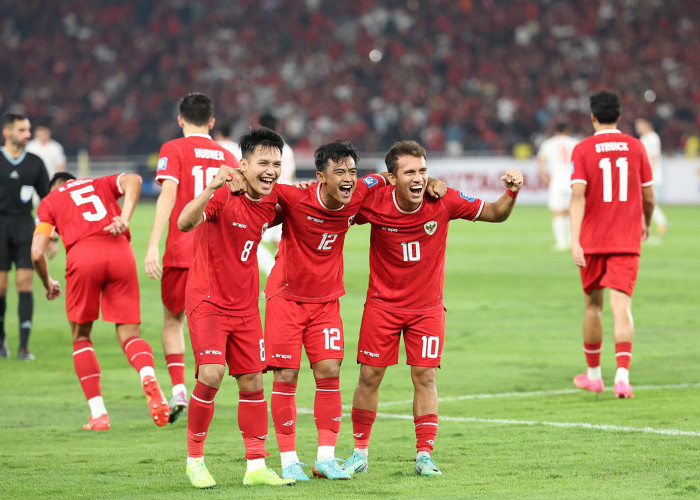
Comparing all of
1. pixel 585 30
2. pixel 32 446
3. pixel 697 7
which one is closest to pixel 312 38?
pixel 585 30

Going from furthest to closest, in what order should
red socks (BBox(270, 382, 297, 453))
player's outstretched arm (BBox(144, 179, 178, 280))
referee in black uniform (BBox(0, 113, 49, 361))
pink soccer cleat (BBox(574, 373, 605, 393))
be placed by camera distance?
referee in black uniform (BBox(0, 113, 49, 361)) < pink soccer cleat (BBox(574, 373, 605, 393)) < player's outstretched arm (BBox(144, 179, 178, 280)) < red socks (BBox(270, 382, 297, 453))

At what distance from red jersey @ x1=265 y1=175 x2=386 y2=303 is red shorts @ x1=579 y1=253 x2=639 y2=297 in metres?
3.23

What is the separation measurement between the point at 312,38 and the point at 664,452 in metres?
35.4

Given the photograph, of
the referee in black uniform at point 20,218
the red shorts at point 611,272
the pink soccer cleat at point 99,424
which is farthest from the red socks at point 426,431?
the referee in black uniform at point 20,218

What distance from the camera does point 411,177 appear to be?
20.0 feet

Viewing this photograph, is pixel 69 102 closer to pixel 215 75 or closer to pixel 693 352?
pixel 215 75

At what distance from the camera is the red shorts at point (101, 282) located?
25.9 feet

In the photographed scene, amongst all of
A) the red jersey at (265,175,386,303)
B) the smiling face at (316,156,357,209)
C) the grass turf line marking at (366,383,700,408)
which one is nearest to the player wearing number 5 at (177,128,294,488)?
the red jersey at (265,175,386,303)

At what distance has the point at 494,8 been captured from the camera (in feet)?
127

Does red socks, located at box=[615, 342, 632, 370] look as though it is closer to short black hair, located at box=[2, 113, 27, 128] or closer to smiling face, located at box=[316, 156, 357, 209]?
smiling face, located at box=[316, 156, 357, 209]

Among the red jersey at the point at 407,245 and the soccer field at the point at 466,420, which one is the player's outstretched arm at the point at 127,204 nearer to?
the soccer field at the point at 466,420

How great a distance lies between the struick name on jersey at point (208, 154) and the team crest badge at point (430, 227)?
2.47 m

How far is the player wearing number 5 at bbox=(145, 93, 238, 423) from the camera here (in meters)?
8.08

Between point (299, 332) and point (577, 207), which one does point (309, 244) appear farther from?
point (577, 207)
